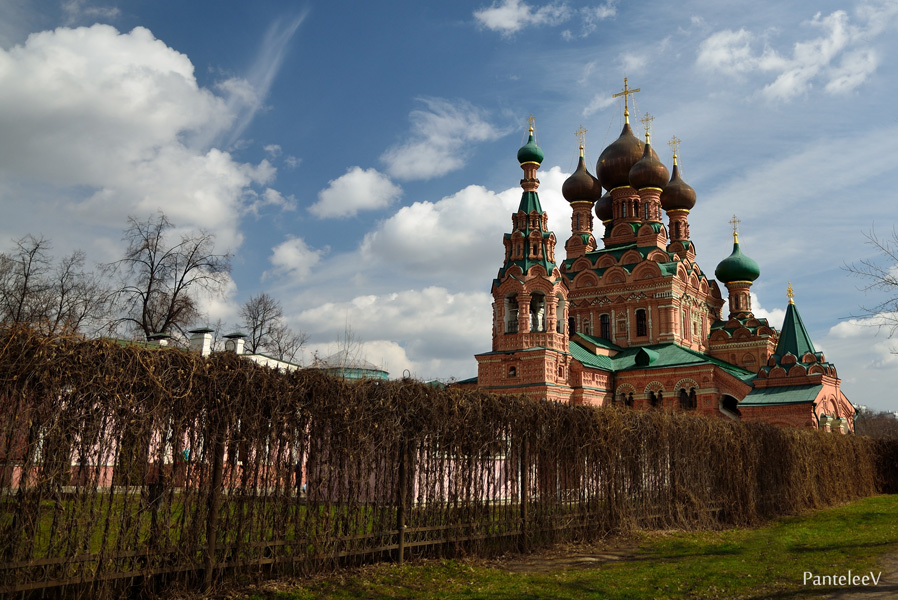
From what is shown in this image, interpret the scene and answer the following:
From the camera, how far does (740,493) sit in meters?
15.2

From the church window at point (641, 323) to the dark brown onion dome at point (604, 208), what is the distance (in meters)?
10.0

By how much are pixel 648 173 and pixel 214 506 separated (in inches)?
1454

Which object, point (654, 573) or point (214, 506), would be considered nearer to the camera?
point (214, 506)

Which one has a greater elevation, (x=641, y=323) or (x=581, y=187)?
(x=581, y=187)

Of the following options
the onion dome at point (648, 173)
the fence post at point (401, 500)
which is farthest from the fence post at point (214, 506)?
the onion dome at point (648, 173)

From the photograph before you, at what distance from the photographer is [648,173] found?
3975 centimetres

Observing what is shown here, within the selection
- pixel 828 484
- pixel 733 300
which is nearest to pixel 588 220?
pixel 733 300

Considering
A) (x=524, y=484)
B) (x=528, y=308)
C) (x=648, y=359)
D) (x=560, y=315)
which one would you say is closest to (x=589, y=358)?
(x=648, y=359)

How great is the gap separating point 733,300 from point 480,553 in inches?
1471

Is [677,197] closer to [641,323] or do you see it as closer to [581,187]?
[581,187]

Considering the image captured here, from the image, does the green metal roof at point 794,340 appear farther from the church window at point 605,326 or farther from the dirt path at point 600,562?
the dirt path at point 600,562

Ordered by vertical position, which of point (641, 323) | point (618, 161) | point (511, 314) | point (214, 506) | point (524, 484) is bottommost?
point (214, 506)

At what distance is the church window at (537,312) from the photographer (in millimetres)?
32131

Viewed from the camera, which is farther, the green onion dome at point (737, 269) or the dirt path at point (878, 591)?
the green onion dome at point (737, 269)
